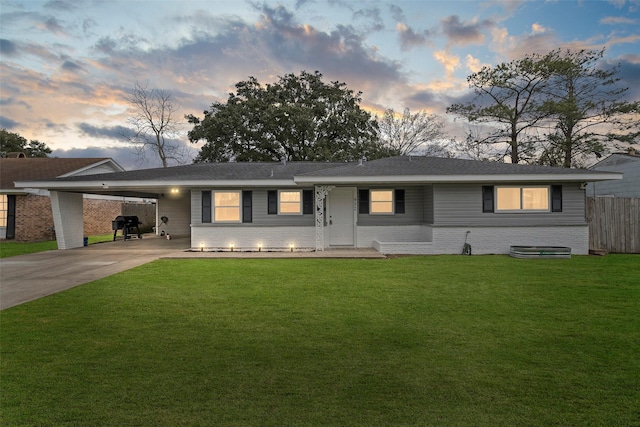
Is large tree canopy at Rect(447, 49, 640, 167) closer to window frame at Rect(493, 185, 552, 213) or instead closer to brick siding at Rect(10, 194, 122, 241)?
window frame at Rect(493, 185, 552, 213)

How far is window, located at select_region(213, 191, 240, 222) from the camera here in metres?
14.3

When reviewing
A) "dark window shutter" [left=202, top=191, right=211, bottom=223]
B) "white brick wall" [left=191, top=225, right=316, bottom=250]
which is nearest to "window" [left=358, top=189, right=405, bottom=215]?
"white brick wall" [left=191, top=225, right=316, bottom=250]

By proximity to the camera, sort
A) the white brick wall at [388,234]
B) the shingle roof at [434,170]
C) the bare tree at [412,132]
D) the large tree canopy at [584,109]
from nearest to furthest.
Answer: the shingle roof at [434,170], the white brick wall at [388,234], the large tree canopy at [584,109], the bare tree at [412,132]

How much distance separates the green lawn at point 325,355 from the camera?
2904 millimetres

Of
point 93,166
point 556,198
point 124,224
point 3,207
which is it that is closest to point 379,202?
point 556,198

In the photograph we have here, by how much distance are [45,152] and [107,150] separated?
17.6 metres

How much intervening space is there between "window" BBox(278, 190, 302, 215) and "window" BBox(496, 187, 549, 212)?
24.5ft

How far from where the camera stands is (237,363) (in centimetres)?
384

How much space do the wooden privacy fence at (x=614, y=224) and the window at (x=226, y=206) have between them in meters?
13.4

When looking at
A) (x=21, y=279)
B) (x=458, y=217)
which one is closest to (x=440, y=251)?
(x=458, y=217)

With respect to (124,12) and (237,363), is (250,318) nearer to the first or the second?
(237,363)

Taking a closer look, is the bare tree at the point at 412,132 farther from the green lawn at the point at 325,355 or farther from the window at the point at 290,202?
the green lawn at the point at 325,355

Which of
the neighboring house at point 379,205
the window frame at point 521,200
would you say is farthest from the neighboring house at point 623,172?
the neighboring house at point 379,205

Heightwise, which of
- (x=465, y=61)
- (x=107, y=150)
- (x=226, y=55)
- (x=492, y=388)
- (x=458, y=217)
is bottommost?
(x=492, y=388)
